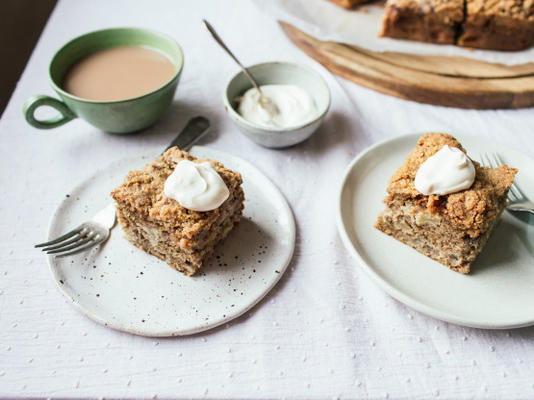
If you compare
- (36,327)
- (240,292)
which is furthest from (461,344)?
(36,327)

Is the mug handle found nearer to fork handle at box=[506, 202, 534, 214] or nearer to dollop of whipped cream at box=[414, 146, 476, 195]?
dollop of whipped cream at box=[414, 146, 476, 195]

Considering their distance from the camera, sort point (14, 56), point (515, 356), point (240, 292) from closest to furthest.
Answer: point (515, 356) < point (240, 292) < point (14, 56)

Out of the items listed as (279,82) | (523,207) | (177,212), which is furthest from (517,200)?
(177,212)

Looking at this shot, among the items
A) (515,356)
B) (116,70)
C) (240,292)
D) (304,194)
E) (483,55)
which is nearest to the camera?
(515,356)

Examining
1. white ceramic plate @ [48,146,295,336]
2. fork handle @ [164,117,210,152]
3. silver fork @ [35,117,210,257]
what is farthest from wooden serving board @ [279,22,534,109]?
silver fork @ [35,117,210,257]

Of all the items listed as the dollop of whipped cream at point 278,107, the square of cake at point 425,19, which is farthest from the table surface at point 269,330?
the square of cake at point 425,19

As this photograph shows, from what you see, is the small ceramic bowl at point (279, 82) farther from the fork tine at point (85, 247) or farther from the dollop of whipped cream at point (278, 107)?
the fork tine at point (85, 247)

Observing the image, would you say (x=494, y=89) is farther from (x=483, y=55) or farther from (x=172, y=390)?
(x=172, y=390)
